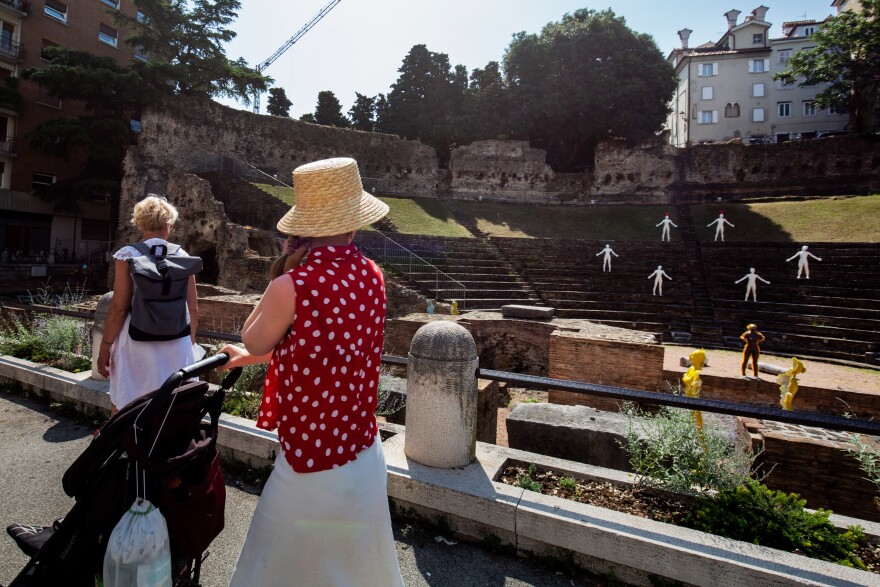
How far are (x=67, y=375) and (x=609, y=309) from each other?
15086mm

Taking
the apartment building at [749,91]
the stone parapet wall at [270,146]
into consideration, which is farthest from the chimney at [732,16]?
the stone parapet wall at [270,146]

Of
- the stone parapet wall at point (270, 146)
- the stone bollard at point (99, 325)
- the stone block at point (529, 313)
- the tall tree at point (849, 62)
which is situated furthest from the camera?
the tall tree at point (849, 62)

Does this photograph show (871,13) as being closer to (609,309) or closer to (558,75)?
(558,75)

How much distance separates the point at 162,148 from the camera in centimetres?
2597

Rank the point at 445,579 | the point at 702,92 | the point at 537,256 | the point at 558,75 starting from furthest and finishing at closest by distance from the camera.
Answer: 1. the point at 702,92
2. the point at 558,75
3. the point at 537,256
4. the point at 445,579

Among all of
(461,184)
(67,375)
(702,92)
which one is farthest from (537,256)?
(702,92)

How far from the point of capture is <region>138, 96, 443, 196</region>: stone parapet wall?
2627 centimetres

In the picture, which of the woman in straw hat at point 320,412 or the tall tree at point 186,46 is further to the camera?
the tall tree at point 186,46

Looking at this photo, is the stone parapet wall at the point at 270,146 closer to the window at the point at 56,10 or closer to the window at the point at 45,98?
the window at the point at 45,98

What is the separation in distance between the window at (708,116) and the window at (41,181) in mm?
51761

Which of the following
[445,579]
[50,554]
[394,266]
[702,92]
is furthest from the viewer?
[702,92]

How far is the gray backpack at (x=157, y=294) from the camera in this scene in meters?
2.94

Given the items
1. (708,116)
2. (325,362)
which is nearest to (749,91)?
(708,116)

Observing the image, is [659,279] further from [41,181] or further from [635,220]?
[41,181]
